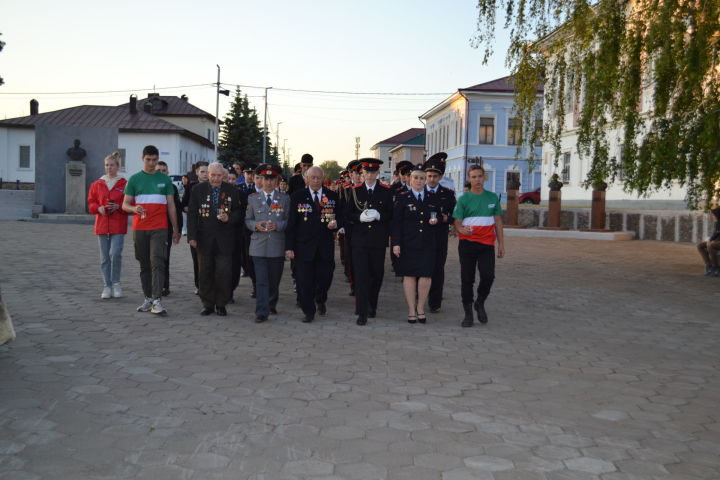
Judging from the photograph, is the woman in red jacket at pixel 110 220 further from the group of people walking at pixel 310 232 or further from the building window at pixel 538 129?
the building window at pixel 538 129

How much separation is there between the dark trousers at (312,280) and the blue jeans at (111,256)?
2635mm

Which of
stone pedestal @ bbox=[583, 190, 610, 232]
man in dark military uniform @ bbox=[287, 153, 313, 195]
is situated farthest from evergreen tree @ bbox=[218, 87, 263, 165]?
man in dark military uniform @ bbox=[287, 153, 313, 195]

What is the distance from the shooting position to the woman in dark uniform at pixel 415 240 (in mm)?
9578

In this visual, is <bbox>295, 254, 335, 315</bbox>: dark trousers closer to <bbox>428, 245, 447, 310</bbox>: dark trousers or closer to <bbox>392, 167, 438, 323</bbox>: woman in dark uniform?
<bbox>392, 167, 438, 323</bbox>: woman in dark uniform

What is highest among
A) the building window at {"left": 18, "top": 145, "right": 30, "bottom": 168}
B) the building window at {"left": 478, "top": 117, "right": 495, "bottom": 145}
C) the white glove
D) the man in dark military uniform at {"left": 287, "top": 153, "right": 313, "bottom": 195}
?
the building window at {"left": 478, "top": 117, "right": 495, "bottom": 145}

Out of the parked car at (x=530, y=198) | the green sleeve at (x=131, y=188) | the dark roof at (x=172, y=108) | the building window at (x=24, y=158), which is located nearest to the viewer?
the green sleeve at (x=131, y=188)

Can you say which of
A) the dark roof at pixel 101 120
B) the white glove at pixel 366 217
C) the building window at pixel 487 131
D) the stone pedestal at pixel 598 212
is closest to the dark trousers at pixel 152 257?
the white glove at pixel 366 217

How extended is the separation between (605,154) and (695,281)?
301 cm

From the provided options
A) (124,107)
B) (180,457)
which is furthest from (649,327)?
(124,107)

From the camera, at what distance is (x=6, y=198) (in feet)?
130

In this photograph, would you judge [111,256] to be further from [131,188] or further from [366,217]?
[366,217]

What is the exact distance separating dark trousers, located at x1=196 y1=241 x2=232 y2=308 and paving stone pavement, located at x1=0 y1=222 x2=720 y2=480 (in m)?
0.35

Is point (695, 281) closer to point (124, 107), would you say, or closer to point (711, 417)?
point (711, 417)

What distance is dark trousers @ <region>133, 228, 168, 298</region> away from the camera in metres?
9.50
